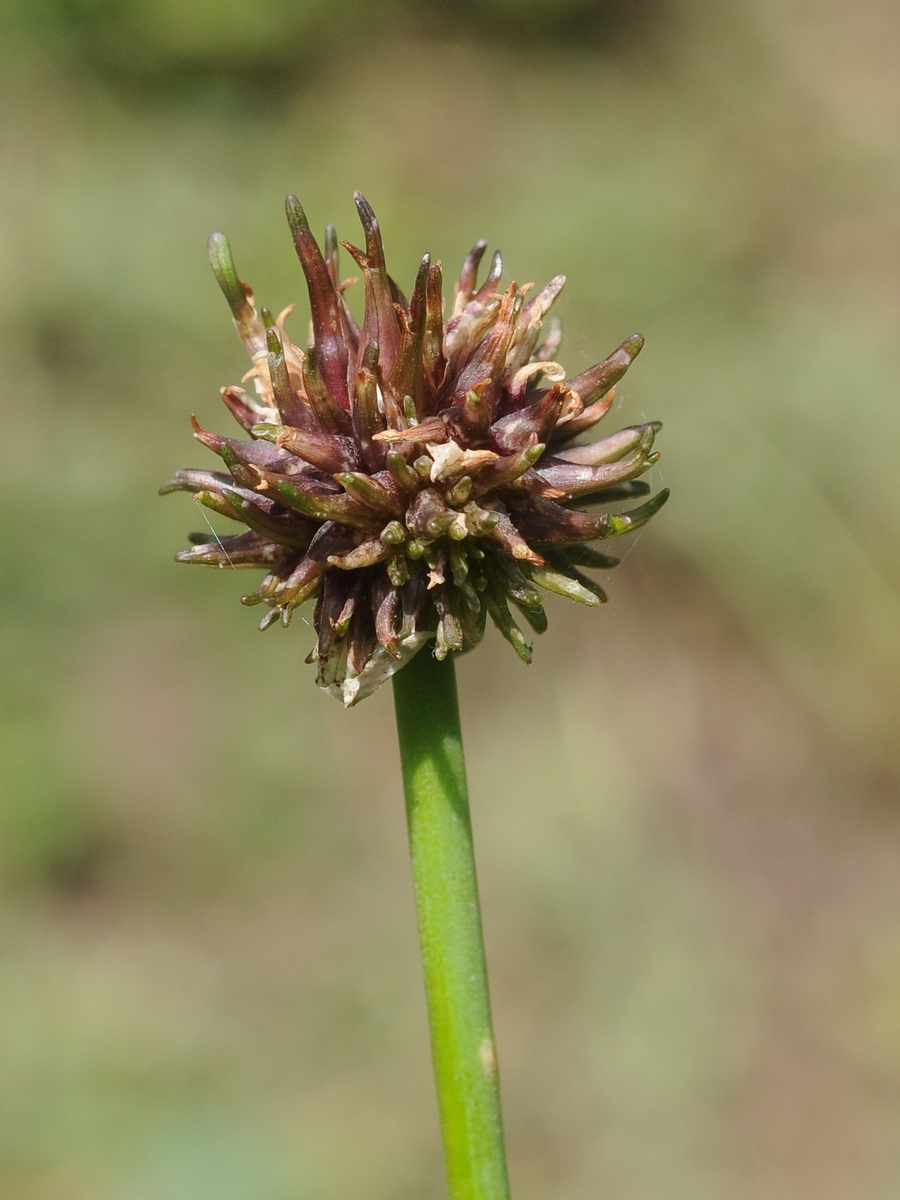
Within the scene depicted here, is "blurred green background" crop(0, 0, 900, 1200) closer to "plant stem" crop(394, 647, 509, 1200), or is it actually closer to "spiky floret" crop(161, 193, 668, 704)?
"plant stem" crop(394, 647, 509, 1200)

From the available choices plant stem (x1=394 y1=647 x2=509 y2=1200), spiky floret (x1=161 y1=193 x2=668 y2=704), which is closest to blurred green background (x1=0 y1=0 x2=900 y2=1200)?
plant stem (x1=394 y1=647 x2=509 y2=1200)

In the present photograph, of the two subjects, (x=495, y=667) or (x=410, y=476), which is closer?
(x=410, y=476)

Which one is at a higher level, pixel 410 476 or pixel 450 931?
pixel 410 476

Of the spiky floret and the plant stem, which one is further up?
the spiky floret

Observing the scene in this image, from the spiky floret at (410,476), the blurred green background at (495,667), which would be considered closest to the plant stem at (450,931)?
the spiky floret at (410,476)

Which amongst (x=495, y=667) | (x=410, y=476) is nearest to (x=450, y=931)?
(x=410, y=476)

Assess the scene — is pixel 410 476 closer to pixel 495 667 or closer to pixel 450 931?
pixel 450 931

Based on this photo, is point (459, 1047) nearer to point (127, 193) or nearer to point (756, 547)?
point (756, 547)

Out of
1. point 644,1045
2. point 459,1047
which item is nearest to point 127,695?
point 644,1045
